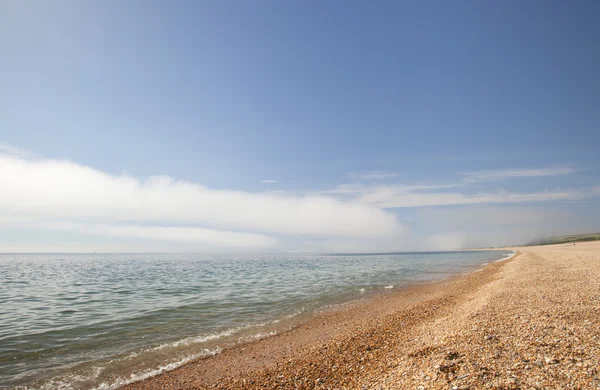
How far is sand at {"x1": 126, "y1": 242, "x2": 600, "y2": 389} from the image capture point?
591 cm

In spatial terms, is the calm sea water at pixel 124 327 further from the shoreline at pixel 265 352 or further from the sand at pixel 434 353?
the sand at pixel 434 353

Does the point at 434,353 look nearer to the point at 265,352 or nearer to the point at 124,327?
the point at 265,352

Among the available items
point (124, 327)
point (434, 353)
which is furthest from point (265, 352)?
point (124, 327)

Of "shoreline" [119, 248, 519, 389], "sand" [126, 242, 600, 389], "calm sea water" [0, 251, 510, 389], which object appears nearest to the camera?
"sand" [126, 242, 600, 389]

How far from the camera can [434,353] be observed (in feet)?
24.9

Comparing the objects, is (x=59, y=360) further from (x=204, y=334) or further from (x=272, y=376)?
(x=272, y=376)

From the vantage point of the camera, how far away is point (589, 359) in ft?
19.8

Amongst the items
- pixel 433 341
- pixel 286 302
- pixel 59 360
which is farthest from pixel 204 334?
pixel 433 341

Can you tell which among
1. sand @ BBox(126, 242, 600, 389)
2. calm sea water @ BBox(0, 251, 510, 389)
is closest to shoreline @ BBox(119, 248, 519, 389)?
sand @ BBox(126, 242, 600, 389)

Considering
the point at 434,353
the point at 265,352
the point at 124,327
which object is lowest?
the point at 124,327

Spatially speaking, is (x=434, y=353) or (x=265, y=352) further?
(x=265, y=352)

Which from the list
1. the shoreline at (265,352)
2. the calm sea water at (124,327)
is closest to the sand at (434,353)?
the shoreline at (265,352)

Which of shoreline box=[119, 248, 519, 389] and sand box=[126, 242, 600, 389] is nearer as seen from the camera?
sand box=[126, 242, 600, 389]

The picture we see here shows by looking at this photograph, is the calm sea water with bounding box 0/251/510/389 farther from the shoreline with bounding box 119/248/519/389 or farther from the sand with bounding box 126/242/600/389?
the sand with bounding box 126/242/600/389
